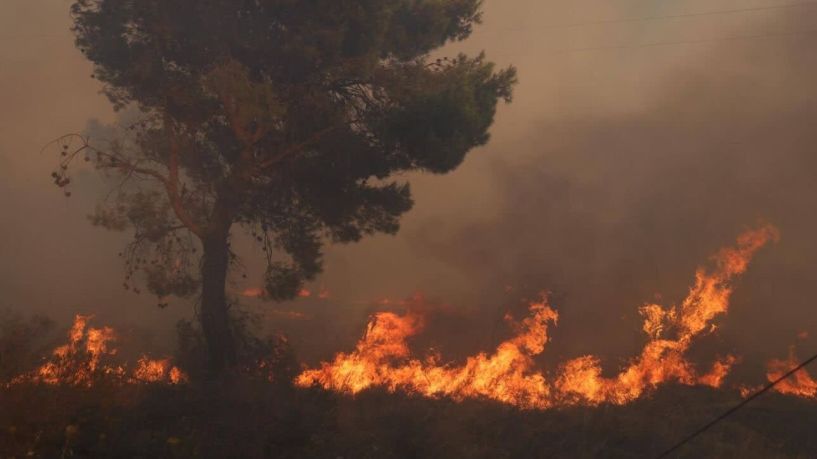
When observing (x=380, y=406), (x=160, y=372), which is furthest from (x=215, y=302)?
(x=380, y=406)

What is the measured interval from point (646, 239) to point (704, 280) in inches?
233

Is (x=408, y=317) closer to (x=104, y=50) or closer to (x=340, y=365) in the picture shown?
(x=340, y=365)

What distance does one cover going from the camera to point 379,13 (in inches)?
441

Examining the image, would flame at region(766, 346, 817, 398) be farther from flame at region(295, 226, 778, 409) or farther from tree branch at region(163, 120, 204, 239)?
tree branch at region(163, 120, 204, 239)

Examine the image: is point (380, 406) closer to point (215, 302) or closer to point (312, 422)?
point (312, 422)

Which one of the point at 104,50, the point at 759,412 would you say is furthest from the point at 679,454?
the point at 104,50

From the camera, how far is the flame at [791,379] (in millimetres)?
15663

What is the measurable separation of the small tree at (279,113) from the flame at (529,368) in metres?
2.95

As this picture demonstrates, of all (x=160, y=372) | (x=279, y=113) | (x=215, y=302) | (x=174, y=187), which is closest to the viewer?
(x=279, y=113)

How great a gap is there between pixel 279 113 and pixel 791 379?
15.9m

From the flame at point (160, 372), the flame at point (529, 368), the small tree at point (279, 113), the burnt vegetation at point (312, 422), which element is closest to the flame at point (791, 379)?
the flame at point (529, 368)

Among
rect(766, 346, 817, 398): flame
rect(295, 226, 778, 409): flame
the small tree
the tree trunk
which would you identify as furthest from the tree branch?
rect(766, 346, 817, 398): flame

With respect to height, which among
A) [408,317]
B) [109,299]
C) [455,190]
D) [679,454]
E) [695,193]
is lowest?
[679,454]

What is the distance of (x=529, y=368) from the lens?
16.7 meters
